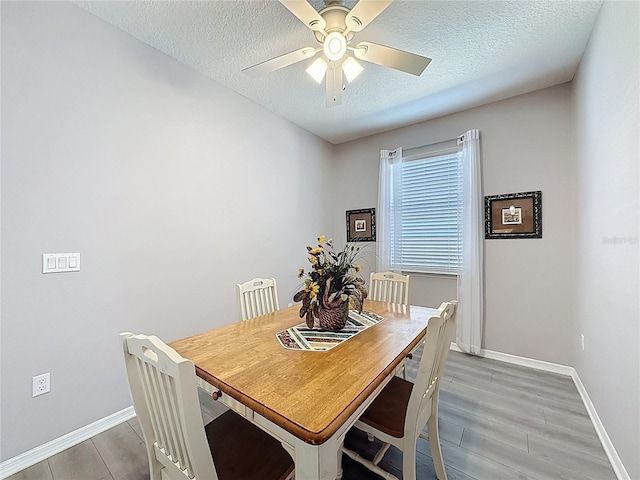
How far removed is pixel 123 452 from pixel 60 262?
118 cm

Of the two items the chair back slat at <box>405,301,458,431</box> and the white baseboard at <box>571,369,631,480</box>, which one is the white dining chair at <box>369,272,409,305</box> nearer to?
the chair back slat at <box>405,301,458,431</box>

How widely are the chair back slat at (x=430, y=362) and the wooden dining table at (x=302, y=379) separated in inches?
4.9


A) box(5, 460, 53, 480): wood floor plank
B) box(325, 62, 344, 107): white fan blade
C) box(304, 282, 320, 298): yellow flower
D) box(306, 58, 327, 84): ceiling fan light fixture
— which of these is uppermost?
box(306, 58, 327, 84): ceiling fan light fixture

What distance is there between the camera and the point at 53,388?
1623 millimetres

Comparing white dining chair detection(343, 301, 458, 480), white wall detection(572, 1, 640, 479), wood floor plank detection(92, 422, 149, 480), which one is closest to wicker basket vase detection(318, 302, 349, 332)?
white dining chair detection(343, 301, 458, 480)

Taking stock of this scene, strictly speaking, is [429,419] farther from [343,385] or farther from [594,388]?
[594,388]

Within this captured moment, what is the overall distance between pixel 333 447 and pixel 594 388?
2120mm

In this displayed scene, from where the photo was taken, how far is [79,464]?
5.00ft

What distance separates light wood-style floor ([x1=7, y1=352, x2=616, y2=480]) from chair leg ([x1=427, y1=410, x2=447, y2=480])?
0.38 ft

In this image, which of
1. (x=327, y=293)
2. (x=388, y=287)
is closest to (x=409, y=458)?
(x=327, y=293)

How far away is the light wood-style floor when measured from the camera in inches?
57.3

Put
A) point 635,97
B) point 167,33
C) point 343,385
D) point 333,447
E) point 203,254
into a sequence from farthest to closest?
point 203,254 < point 167,33 < point 635,97 < point 343,385 < point 333,447

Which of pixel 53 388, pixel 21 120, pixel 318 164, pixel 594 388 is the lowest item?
pixel 594 388

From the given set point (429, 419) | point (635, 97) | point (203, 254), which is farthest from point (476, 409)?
point (203, 254)
